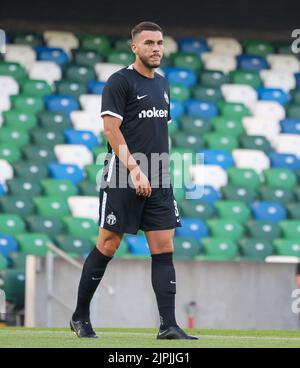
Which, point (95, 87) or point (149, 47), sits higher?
point (95, 87)

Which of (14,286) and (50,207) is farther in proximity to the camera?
(50,207)

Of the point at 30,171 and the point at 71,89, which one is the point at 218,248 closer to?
the point at 30,171

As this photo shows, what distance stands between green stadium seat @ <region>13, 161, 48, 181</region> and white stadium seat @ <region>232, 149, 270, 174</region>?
2653mm

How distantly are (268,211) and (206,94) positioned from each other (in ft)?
9.13

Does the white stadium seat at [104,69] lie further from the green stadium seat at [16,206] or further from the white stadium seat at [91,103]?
the green stadium seat at [16,206]

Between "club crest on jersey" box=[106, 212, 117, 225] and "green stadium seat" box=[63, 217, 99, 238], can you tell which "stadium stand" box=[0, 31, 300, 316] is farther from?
"club crest on jersey" box=[106, 212, 117, 225]

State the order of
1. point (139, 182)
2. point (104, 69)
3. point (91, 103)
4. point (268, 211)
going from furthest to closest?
point (104, 69), point (91, 103), point (268, 211), point (139, 182)

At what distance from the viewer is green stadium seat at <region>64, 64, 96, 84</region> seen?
18.3 meters

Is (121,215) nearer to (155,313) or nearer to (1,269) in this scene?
(155,313)

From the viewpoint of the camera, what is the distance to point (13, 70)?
18172mm

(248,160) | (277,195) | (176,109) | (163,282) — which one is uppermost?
(176,109)

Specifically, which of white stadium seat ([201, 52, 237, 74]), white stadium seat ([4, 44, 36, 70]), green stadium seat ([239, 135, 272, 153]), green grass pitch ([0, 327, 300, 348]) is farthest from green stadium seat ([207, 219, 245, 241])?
green grass pitch ([0, 327, 300, 348])

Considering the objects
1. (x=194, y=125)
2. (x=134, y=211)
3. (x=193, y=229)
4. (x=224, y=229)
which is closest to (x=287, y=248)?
(x=224, y=229)
